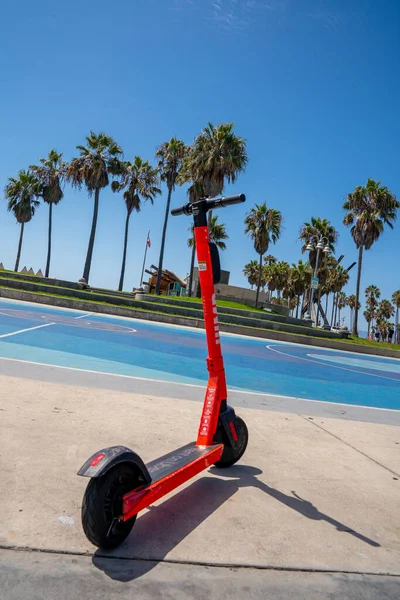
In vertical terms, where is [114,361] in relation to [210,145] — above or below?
below

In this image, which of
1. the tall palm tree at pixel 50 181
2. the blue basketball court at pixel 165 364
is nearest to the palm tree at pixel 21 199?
the tall palm tree at pixel 50 181

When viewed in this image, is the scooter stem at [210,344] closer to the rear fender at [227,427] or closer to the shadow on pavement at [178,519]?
the rear fender at [227,427]

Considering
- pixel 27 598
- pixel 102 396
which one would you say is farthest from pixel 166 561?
pixel 102 396

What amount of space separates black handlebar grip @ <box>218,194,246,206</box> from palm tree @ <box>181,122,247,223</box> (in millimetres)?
33631

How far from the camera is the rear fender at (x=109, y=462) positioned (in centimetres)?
230

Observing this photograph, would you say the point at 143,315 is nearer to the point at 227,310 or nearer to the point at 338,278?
the point at 227,310

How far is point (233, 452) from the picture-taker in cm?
376

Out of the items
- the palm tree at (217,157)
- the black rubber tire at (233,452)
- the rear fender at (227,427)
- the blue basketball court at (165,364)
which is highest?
the palm tree at (217,157)

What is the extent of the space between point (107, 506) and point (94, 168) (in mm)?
42141

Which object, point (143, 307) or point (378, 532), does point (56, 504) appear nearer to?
point (378, 532)

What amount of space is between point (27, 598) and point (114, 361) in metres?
7.98

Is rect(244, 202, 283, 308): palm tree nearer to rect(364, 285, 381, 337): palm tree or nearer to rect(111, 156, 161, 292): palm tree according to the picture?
rect(111, 156, 161, 292): palm tree

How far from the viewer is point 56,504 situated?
8.87 feet

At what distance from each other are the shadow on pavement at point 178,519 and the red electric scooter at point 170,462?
0.34 ft
